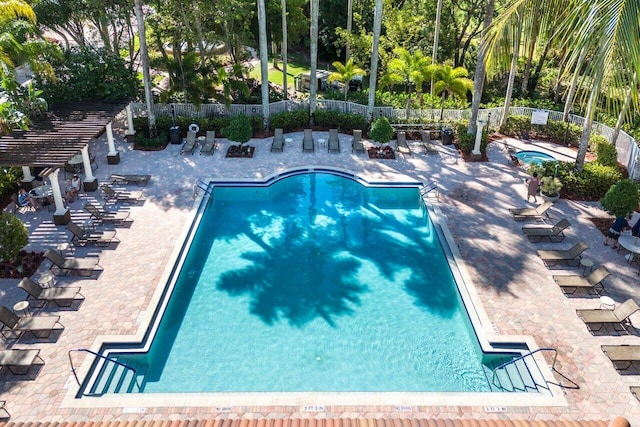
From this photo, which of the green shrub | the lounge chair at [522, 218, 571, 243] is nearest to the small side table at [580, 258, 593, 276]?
the lounge chair at [522, 218, 571, 243]

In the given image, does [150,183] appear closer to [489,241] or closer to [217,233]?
[217,233]

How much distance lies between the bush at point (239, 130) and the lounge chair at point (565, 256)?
50.5 ft

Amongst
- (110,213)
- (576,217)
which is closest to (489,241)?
(576,217)

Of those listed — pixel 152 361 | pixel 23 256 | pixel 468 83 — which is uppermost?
pixel 468 83

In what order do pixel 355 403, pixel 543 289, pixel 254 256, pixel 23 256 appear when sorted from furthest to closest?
pixel 254 256 → pixel 23 256 → pixel 543 289 → pixel 355 403

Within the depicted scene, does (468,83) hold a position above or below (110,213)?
above

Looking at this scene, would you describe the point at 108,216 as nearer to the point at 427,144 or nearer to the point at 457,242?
the point at 457,242

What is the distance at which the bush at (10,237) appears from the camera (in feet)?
56.0

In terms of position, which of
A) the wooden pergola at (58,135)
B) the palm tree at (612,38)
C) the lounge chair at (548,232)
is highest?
the palm tree at (612,38)

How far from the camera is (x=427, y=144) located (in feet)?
92.2

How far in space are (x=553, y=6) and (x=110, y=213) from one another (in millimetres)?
18023

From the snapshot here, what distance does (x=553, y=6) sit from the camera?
17.3 metres

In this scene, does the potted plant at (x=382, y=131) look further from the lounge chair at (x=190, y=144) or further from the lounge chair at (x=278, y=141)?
the lounge chair at (x=190, y=144)

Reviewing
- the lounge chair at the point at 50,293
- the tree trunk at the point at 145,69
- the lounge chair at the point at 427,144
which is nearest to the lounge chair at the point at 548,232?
the lounge chair at the point at 427,144
